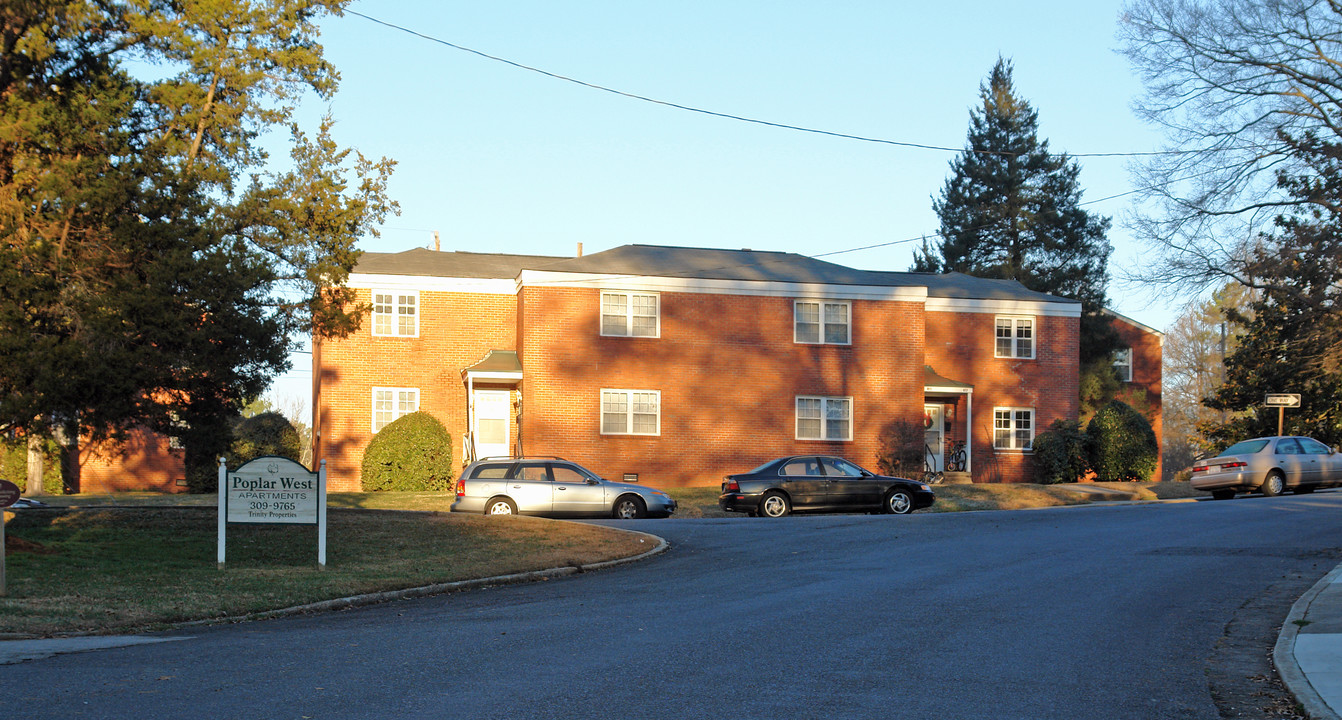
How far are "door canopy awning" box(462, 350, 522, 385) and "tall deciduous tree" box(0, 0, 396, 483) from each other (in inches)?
542

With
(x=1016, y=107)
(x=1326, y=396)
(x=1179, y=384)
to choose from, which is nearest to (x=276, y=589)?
(x=1326, y=396)

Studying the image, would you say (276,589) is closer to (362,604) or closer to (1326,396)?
(362,604)

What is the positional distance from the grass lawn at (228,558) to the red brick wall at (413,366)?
11426 millimetres

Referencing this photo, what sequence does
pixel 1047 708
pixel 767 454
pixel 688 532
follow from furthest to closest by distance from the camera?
pixel 767 454 < pixel 688 532 < pixel 1047 708

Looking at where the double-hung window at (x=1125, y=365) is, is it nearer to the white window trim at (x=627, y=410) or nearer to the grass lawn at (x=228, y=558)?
the white window trim at (x=627, y=410)

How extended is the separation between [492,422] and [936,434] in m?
14.3

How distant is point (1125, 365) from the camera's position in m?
48.9

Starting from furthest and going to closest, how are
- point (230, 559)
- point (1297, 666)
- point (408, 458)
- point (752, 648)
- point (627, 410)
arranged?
point (627, 410) → point (408, 458) → point (230, 559) → point (752, 648) → point (1297, 666)

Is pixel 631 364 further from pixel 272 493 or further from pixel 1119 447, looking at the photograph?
pixel 272 493

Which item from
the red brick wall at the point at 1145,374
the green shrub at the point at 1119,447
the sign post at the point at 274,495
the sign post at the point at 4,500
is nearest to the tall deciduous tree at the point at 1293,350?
the red brick wall at the point at 1145,374

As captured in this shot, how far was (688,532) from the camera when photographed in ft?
66.1

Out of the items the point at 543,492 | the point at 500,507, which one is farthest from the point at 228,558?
the point at 543,492

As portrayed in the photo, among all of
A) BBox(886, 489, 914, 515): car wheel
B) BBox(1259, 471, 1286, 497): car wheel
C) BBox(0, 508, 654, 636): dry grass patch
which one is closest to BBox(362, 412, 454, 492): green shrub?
BBox(0, 508, 654, 636): dry grass patch

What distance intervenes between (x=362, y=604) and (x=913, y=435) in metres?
24.3
